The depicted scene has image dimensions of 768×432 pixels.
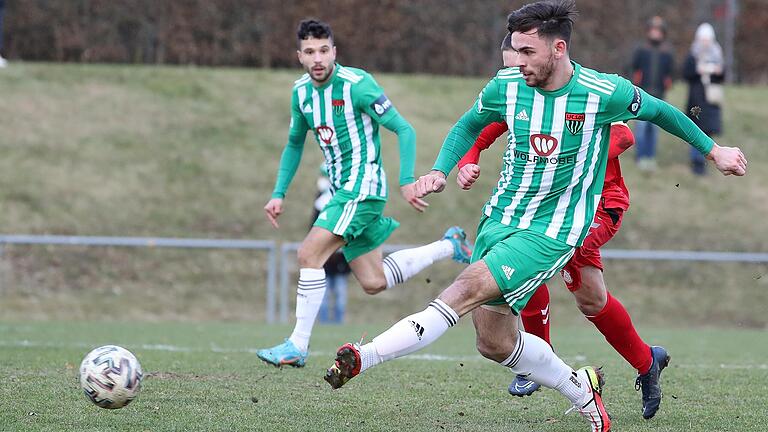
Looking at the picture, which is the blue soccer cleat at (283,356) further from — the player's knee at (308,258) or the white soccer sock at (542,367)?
the white soccer sock at (542,367)

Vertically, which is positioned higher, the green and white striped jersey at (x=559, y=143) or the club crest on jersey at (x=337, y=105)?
the green and white striped jersey at (x=559, y=143)

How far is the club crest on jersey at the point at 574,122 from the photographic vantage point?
511 centimetres

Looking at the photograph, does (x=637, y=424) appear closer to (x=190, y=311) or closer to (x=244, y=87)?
(x=190, y=311)

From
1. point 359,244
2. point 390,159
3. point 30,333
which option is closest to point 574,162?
point 359,244

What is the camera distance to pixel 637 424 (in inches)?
217

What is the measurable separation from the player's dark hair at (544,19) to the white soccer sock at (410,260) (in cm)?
314

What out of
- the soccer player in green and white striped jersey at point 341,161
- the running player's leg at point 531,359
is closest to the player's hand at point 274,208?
the soccer player in green and white striped jersey at point 341,161

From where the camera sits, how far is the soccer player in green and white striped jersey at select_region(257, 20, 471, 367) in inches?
290

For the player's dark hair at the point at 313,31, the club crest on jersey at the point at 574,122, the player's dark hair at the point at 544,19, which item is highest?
the player's dark hair at the point at 544,19

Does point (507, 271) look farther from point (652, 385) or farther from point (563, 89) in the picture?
point (652, 385)

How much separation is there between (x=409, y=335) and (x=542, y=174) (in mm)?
1037

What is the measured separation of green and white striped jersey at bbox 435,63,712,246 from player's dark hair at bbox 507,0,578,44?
257 millimetres

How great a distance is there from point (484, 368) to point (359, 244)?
1.23 m

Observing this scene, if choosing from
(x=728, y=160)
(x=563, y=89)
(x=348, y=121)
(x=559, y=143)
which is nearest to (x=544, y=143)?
(x=559, y=143)
